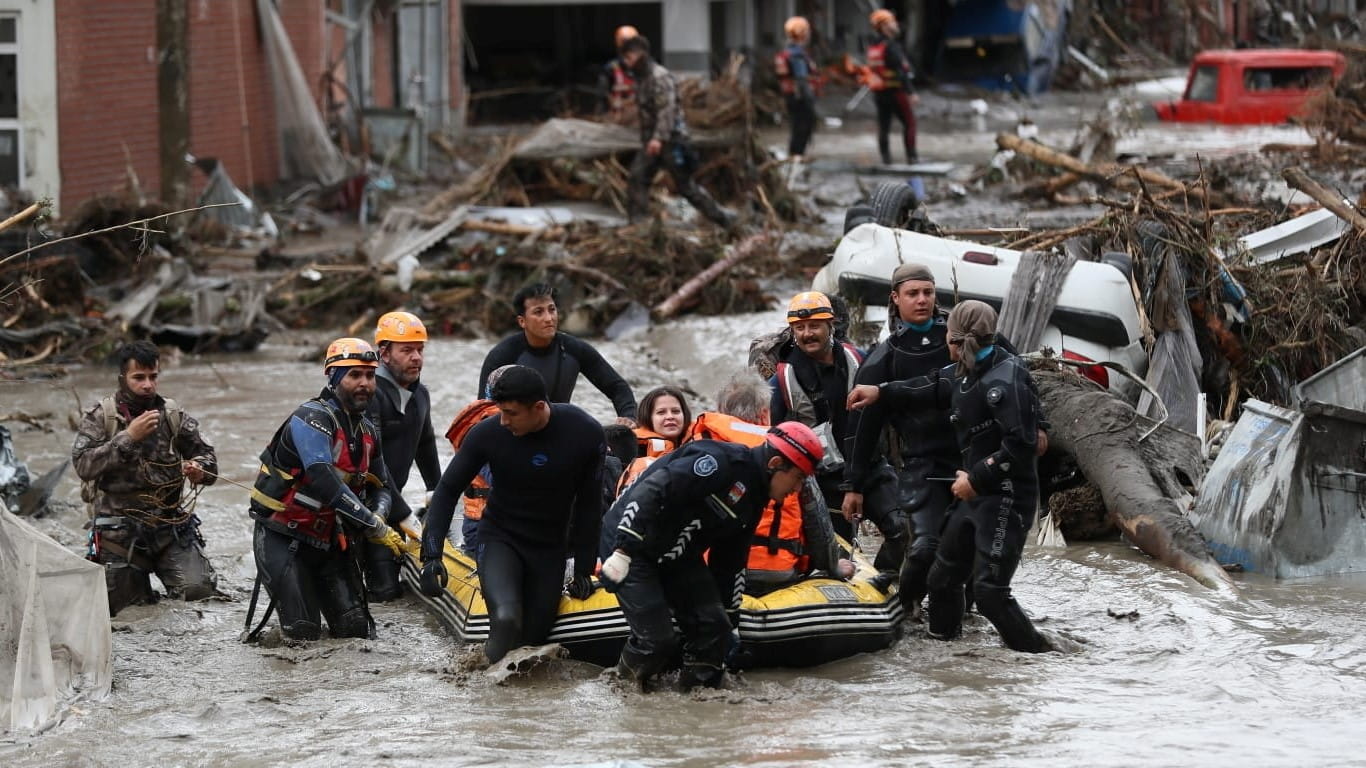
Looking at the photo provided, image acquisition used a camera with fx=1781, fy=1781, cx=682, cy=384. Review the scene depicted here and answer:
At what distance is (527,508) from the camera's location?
24.4ft

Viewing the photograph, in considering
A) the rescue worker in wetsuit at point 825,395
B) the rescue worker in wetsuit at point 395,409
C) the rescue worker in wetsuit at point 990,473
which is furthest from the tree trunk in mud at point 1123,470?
the rescue worker in wetsuit at point 395,409

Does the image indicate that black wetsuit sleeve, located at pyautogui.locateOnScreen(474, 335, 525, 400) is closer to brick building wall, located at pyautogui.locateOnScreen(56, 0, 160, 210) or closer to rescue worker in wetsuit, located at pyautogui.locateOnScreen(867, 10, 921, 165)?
brick building wall, located at pyautogui.locateOnScreen(56, 0, 160, 210)

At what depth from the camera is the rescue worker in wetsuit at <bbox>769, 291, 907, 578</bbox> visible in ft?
28.0

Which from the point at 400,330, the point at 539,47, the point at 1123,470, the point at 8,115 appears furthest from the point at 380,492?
the point at 539,47

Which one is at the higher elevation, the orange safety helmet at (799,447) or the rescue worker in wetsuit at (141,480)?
the orange safety helmet at (799,447)

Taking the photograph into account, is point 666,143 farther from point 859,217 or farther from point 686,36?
point 686,36

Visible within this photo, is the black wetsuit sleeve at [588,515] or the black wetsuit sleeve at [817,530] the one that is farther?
the black wetsuit sleeve at [817,530]

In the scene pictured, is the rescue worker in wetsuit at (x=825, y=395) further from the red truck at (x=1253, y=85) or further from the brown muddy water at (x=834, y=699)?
the red truck at (x=1253, y=85)

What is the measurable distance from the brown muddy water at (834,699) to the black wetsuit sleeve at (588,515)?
0.45 m

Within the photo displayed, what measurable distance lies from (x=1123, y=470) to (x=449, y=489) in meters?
3.99

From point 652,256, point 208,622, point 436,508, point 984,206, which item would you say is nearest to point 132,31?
point 652,256

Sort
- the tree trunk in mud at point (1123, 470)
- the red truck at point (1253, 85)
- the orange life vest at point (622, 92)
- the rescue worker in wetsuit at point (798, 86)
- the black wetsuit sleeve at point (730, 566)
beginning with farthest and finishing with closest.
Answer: the red truck at point (1253, 85)
the rescue worker in wetsuit at point (798, 86)
the orange life vest at point (622, 92)
the tree trunk in mud at point (1123, 470)
the black wetsuit sleeve at point (730, 566)

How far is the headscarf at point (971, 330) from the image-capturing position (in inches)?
292

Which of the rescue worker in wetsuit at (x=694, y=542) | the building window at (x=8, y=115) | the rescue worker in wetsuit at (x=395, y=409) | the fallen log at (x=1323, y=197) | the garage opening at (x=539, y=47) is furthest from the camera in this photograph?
the garage opening at (x=539, y=47)
